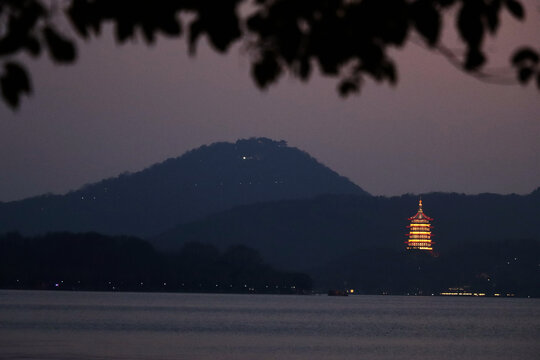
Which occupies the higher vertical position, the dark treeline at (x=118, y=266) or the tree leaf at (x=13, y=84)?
the dark treeline at (x=118, y=266)

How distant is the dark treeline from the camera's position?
178m

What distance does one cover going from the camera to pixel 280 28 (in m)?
5.98

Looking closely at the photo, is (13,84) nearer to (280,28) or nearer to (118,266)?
(280,28)

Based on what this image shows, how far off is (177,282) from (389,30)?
17872cm

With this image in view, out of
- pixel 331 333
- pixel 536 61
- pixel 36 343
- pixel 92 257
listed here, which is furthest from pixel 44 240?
pixel 536 61

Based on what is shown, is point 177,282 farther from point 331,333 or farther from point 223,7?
point 223,7

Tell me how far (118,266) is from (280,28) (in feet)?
580

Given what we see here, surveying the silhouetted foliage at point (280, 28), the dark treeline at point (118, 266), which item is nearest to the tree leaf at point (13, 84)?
the silhouetted foliage at point (280, 28)

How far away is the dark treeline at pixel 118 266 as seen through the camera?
583ft

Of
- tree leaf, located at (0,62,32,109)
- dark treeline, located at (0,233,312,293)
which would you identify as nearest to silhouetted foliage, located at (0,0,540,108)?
tree leaf, located at (0,62,32,109)

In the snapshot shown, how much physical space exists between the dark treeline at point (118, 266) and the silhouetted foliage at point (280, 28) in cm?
17211

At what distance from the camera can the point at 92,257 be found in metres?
178

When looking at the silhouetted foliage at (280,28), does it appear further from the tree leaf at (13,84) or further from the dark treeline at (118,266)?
the dark treeline at (118,266)

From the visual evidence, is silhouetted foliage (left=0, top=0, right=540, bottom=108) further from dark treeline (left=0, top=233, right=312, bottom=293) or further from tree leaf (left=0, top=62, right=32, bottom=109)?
dark treeline (left=0, top=233, right=312, bottom=293)
